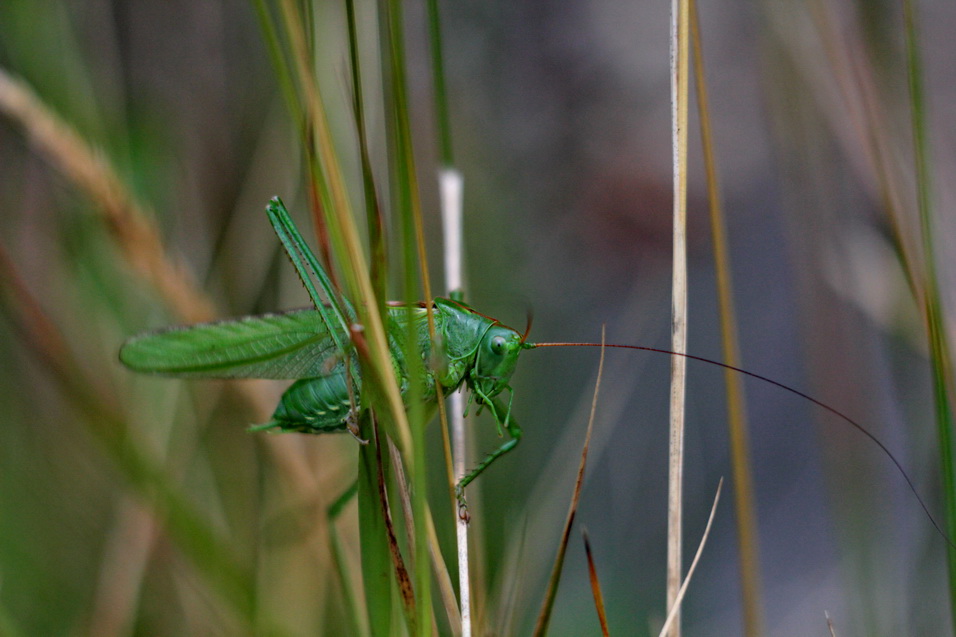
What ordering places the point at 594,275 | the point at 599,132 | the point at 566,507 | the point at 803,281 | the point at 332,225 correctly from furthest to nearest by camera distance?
the point at 599,132 → the point at 594,275 → the point at 566,507 → the point at 803,281 → the point at 332,225

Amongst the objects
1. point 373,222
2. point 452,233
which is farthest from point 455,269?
point 373,222

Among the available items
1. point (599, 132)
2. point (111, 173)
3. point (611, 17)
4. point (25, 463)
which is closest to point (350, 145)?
point (111, 173)


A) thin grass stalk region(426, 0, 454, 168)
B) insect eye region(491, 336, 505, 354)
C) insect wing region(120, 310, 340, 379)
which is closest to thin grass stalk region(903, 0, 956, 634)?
thin grass stalk region(426, 0, 454, 168)

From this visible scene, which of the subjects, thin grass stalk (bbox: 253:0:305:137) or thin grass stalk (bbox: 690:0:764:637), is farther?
thin grass stalk (bbox: 690:0:764:637)

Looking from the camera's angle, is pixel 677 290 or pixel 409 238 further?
pixel 677 290

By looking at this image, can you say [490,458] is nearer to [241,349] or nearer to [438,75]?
[241,349]

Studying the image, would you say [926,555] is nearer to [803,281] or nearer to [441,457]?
[803,281]

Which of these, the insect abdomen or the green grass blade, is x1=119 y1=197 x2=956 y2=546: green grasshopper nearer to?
the insect abdomen
